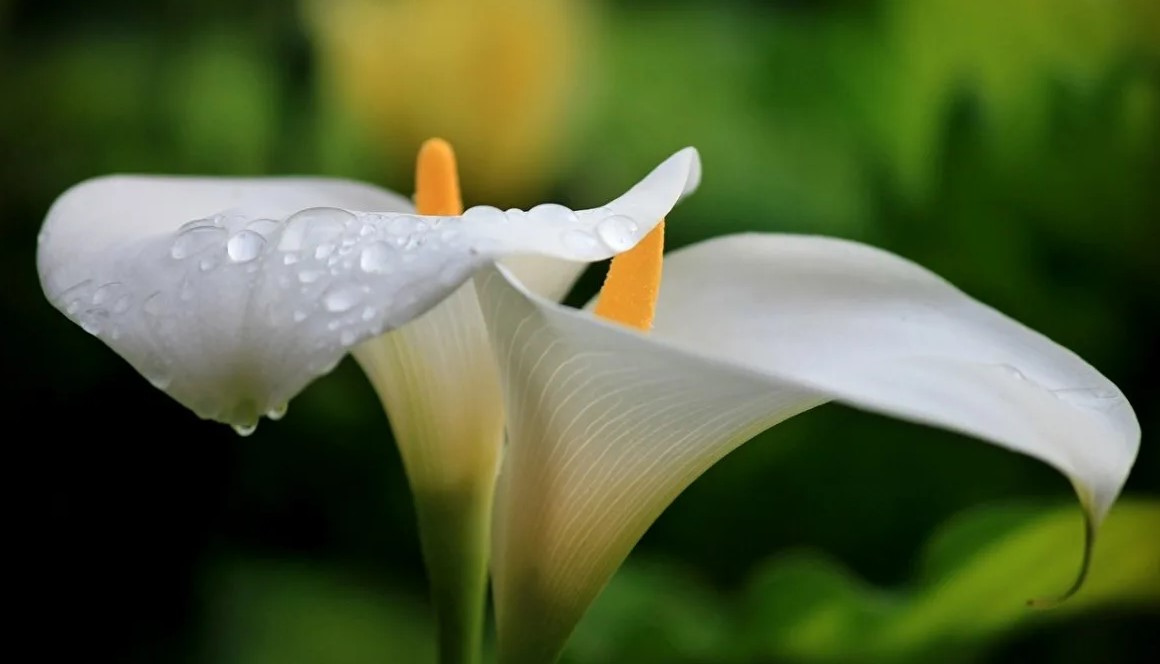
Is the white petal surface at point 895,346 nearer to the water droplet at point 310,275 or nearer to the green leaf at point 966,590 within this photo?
the water droplet at point 310,275

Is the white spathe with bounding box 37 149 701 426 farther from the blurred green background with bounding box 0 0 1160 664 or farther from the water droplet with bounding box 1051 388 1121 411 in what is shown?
the blurred green background with bounding box 0 0 1160 664

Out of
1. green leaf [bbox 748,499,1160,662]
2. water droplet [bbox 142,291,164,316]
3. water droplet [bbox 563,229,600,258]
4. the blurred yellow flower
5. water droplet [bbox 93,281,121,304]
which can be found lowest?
green leaf [bbox 748,499,1160,662]

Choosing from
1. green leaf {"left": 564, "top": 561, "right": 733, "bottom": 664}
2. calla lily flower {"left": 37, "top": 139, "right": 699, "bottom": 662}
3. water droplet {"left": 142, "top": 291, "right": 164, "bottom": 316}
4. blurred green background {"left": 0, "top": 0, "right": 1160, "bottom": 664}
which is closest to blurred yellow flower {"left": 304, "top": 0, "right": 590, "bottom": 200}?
blurred green background {"left": 0, "top": 0, "right": 1160, "bottom": 664}

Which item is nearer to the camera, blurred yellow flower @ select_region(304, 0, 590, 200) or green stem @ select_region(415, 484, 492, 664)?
green stem @ select_region(415, 484, 492, 664)

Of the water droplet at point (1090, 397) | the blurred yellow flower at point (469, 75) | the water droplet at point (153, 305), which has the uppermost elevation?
the water droplet at point (153, 305)

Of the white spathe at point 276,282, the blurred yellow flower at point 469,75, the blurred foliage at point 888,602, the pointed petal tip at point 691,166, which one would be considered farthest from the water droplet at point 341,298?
the blurred yellow flower at point 469,75

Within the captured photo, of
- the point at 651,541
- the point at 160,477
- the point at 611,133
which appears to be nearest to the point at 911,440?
the point at 651,541

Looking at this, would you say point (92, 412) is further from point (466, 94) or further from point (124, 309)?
point (124, 309)

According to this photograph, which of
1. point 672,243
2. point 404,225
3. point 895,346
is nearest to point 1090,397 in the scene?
point 895,346
